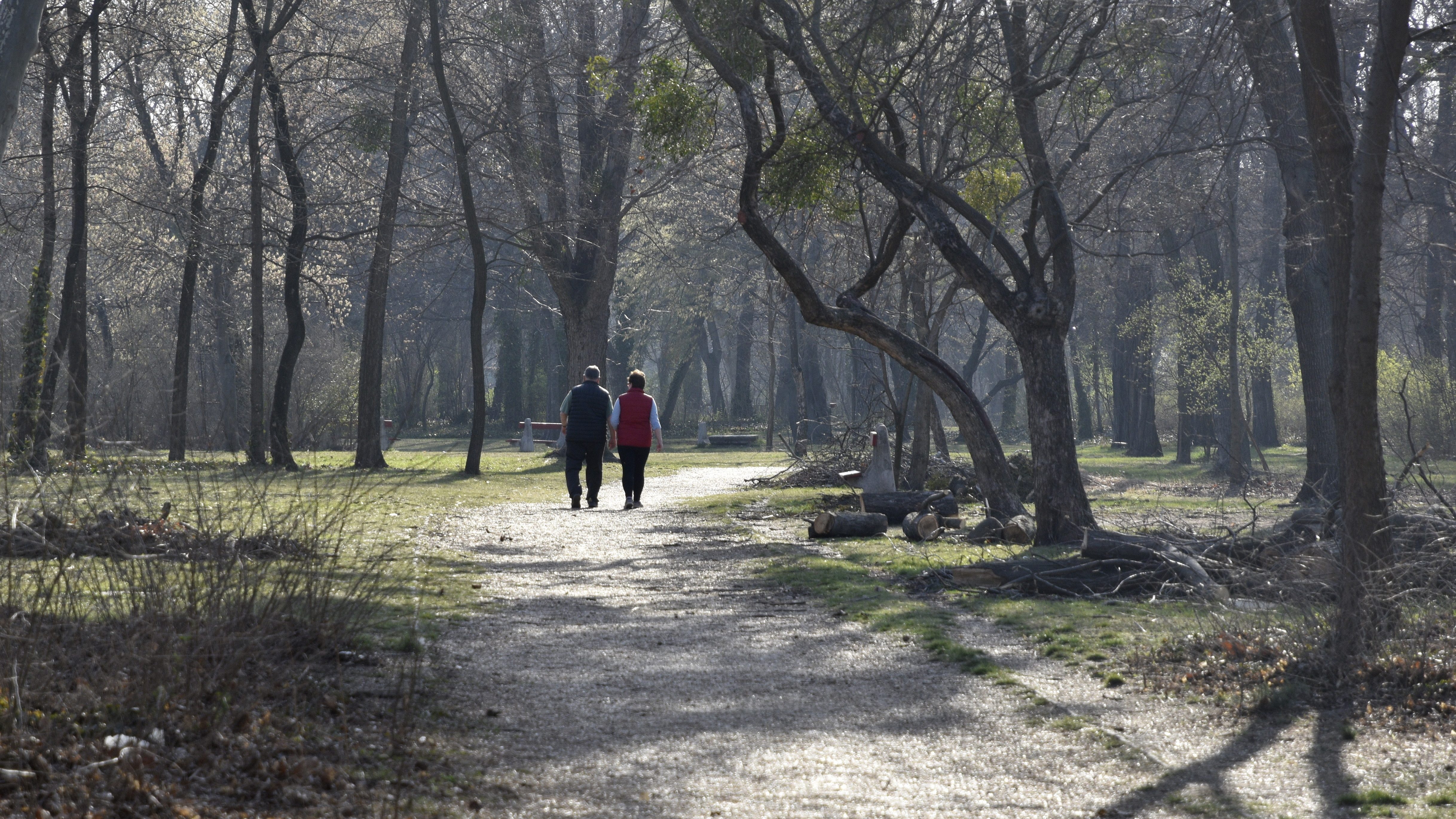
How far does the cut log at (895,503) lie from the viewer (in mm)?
17047

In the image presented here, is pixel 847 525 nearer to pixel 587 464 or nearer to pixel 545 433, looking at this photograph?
pixel 587 464

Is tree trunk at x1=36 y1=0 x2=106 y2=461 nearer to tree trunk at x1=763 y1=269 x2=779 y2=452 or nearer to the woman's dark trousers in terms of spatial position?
the woman's dark trousers

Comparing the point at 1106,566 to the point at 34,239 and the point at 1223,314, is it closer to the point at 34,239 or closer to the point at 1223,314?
the point at 1223,314

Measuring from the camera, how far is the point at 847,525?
15.3 metres

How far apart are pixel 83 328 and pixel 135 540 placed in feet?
64.6

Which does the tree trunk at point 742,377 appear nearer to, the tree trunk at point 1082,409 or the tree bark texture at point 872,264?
the tree trunk at point 1082,409

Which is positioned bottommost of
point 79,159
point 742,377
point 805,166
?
point 742,377

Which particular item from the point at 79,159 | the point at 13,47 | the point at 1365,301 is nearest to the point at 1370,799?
the point at 1365,301

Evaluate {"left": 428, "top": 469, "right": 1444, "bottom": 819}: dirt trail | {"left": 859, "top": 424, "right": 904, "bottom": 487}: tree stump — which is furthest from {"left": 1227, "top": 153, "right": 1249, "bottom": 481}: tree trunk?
{"left": 428, "top": 469, "right": 1444, "bottom": 819}: dirt trail

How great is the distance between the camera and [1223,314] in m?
34.6

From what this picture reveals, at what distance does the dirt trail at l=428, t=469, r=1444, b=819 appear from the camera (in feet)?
16.0

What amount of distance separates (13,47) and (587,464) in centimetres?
1014

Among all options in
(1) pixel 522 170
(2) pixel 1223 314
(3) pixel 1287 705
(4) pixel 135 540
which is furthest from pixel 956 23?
(2) pixel 1223 314

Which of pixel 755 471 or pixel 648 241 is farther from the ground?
pixel 648 241
